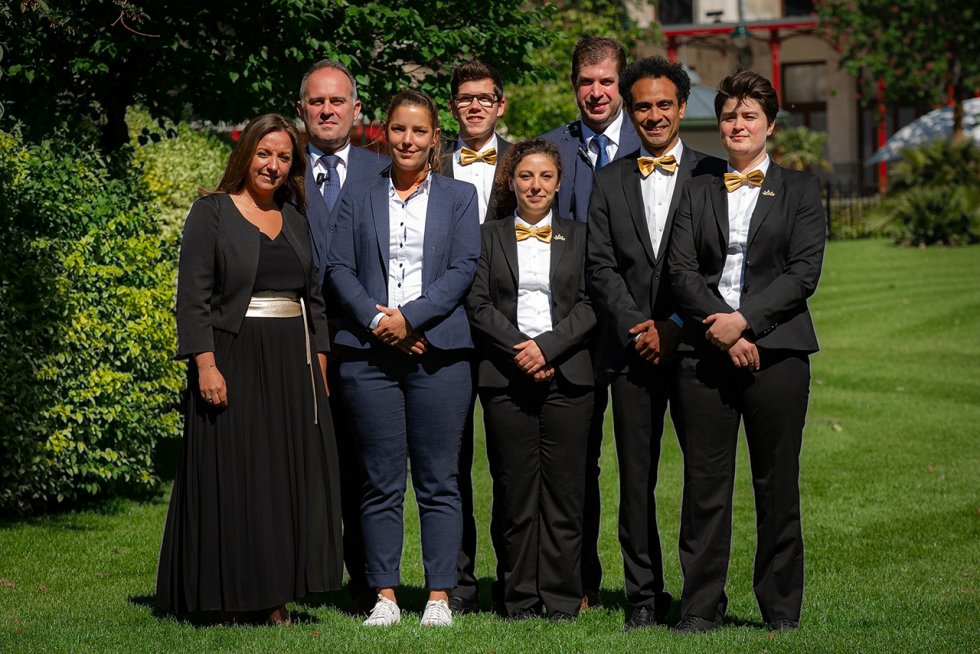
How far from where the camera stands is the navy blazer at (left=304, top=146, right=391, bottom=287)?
663 centimetres

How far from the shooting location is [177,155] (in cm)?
1516

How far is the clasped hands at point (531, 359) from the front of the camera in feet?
20.7

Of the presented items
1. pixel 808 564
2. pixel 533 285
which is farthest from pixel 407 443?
pixel 808 564

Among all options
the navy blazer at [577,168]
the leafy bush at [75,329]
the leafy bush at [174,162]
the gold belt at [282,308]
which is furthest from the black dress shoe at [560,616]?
the leafy bush at [174,162]

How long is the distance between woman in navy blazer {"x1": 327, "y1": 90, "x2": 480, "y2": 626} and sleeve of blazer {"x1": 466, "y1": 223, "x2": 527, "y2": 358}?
0.16 ft

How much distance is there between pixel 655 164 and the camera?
6.47 metres

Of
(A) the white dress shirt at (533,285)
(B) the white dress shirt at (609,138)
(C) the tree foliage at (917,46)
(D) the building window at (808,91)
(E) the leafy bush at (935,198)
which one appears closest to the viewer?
Answer: (A) the white dress shirt at (533,285)

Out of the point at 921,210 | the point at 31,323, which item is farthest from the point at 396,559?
the point at 921,210

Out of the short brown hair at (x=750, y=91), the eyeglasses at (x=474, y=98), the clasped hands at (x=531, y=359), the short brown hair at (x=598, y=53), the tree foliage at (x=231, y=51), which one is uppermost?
the tree foliage at (x=231, y=51)

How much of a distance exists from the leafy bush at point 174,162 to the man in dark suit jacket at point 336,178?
183 inches

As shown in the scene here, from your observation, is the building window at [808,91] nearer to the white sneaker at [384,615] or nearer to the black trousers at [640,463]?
the black trousers at [640,463]

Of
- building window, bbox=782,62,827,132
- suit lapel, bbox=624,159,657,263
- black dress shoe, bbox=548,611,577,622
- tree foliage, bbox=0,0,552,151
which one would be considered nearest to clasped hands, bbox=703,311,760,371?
suit lapel, bbox=624,159,657,263

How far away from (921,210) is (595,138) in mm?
24344

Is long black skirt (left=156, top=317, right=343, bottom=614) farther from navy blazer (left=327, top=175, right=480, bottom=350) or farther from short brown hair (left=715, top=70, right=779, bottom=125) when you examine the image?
short brown hair (left=715, top=70, right=779, bottom=125)
